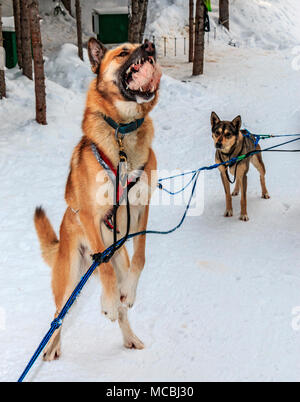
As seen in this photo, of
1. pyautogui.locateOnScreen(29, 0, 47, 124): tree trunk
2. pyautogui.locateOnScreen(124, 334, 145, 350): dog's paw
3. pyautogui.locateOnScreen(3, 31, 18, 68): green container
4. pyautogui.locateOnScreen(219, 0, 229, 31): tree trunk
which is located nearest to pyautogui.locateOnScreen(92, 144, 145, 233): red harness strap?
pyautogui.locateOnScreen(124, 334, 145, 350): dog's paw

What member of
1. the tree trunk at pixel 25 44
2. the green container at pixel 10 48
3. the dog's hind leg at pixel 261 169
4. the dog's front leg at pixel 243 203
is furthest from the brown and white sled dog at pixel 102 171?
the green container at pixel 10 48

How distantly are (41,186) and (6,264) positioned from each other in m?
2.11

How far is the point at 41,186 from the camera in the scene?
22.6ft

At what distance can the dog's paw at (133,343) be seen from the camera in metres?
3.51

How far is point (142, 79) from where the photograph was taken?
2221 millimetres

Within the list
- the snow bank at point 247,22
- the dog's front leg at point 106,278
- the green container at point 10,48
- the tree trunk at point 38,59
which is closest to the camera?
the dog's front leg at point 106,278

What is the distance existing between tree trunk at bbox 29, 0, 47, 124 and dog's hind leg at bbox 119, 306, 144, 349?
242 inches

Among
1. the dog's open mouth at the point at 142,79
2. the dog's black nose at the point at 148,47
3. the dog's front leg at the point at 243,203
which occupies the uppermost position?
the dog's black nose at the point at 148,47

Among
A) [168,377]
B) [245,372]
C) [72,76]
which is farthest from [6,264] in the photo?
[72,76]

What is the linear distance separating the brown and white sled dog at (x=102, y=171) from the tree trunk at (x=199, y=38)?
1037 centimetres

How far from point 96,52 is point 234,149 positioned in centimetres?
430

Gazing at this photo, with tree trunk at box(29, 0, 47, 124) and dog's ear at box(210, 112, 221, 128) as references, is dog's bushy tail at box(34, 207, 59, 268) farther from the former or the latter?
tree trunk at box(29, 0, 47, 124)

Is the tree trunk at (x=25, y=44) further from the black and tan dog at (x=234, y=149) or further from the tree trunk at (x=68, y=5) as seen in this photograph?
the tree trunk at (x=68, y=5)

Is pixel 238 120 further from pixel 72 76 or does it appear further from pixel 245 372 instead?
pixel 72 76
